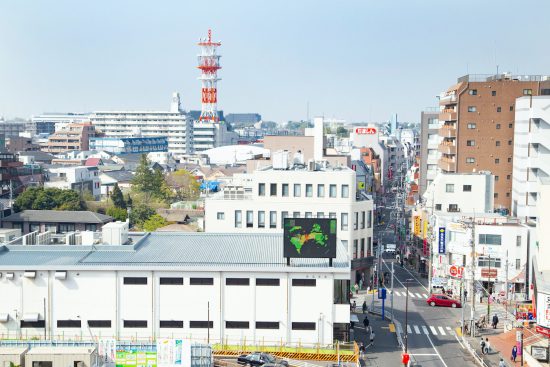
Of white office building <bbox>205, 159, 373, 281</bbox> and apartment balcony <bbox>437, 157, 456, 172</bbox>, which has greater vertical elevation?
apartment balcony <bbox>437, 157, 456, 172</bbox>

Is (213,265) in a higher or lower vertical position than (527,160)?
lower

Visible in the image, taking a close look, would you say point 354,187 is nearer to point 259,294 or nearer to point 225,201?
point 225,201

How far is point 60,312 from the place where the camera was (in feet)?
142

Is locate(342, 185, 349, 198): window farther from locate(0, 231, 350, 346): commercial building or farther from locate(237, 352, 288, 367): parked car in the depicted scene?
locate(237, 352, 288, 367): parked car

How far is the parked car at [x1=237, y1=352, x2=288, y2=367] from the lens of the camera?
39.7m

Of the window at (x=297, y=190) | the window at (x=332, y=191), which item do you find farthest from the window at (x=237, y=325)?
the window at (x=332, y=191)

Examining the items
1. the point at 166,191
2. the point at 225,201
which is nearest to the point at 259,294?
the point at 225,201

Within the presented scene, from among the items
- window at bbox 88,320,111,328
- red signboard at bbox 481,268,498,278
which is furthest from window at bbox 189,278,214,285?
red signboard at bbox 481,268,498,278

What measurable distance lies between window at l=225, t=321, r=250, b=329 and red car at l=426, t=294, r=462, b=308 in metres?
20.4

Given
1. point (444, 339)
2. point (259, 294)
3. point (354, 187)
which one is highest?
point (354, 187)

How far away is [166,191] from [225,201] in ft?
169

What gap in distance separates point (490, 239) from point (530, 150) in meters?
22.4

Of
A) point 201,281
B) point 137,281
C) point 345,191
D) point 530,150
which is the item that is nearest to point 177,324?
point 201,281

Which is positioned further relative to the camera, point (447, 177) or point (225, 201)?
point (447, 177)
